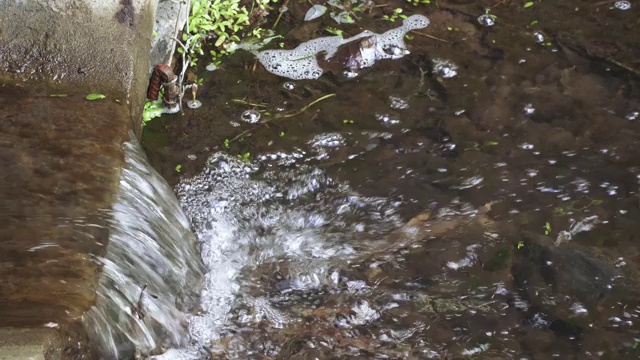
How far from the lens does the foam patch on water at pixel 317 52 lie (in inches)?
175

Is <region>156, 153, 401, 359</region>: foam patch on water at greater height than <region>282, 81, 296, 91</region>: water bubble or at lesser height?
lesser

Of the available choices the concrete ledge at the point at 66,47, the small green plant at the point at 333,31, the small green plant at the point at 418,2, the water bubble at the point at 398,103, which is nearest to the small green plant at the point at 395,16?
the small green plant at the point at 418,2

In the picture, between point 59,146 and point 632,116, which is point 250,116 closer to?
point 59,146

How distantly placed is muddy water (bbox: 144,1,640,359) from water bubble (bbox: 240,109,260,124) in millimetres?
50

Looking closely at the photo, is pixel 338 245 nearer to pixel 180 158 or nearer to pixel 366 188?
pixel 366 188

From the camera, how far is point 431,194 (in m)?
3.67

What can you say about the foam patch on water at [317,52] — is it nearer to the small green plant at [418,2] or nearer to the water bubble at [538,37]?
the small green plant at [418,2]

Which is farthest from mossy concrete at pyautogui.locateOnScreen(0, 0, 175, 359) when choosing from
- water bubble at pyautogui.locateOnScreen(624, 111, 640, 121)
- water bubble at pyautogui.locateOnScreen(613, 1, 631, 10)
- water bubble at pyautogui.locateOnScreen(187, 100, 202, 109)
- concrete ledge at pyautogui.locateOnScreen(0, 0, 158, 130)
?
water bubble at pyautogui.locateOnScreen(613, 1, 631, 10)

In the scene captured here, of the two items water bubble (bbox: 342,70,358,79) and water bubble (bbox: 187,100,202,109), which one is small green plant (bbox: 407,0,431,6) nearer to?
water bubble (bbox: 342,70,358,79)

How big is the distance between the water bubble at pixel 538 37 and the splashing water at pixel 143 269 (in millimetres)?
2521

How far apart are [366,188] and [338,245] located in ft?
1.30

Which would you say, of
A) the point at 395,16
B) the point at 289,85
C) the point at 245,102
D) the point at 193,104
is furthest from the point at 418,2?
the point at 193,104

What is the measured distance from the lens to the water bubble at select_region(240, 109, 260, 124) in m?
4.09

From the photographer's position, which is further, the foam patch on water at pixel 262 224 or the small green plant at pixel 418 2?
the small green plant at pixel 418 2
